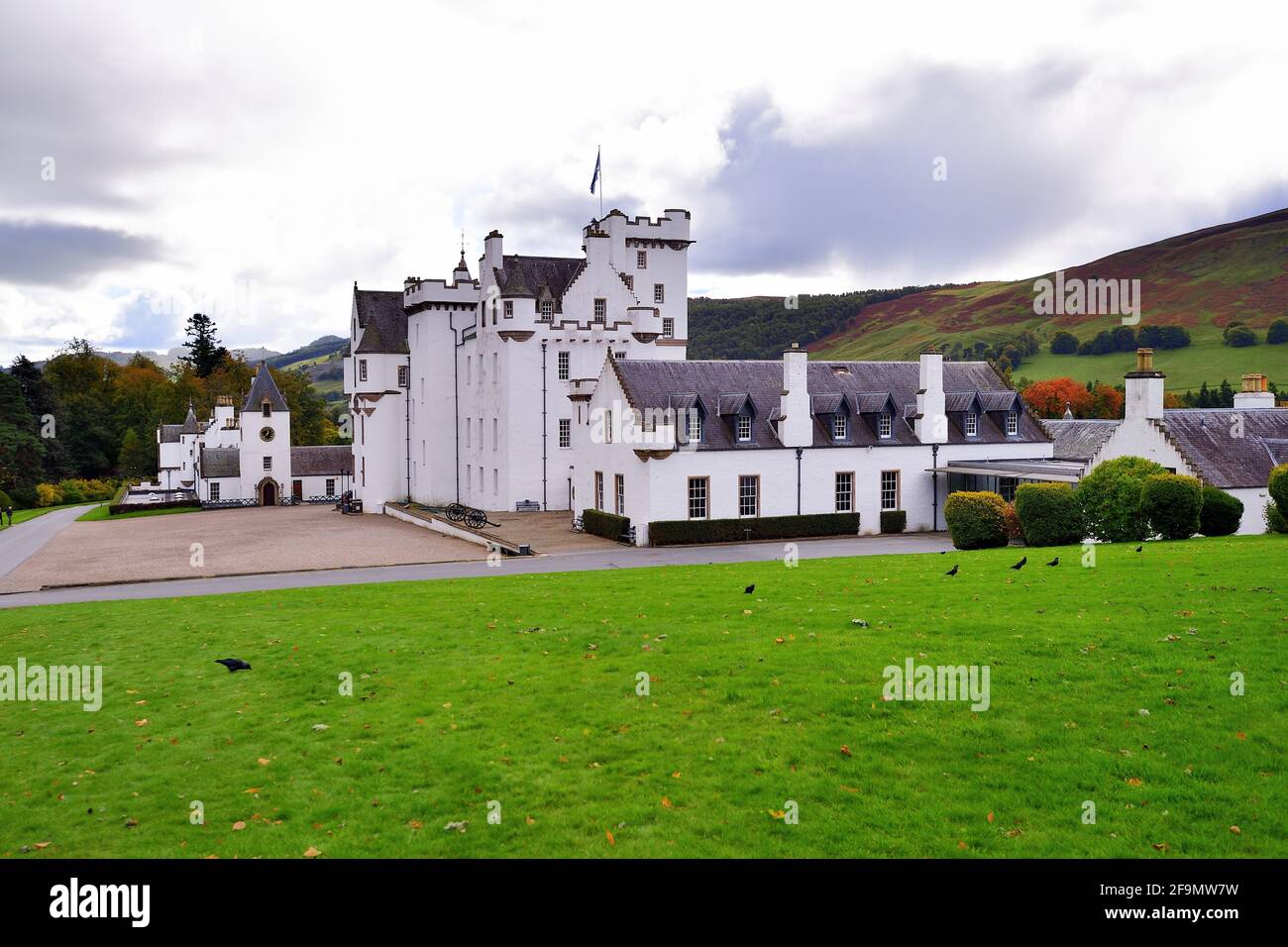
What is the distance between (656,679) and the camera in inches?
507

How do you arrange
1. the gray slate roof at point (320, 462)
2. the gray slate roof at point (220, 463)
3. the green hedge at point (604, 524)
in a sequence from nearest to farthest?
the green hedge at point (604, 524) < the gray slate roof at point (220, 463) < the gray slate roof at point (320, 462)

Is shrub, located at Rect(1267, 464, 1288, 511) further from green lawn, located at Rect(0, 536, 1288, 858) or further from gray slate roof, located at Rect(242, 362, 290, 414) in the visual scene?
gray slate roof, located at Rect(242, 362, 290, 414)

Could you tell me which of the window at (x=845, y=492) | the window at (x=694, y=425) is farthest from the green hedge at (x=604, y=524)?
the window at (x=845, y=492)

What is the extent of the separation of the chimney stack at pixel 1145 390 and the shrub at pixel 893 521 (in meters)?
10.3

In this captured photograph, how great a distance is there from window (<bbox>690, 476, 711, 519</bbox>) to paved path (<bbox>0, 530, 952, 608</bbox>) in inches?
87.7

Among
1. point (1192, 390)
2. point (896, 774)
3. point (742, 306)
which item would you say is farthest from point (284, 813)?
point (742, 306)

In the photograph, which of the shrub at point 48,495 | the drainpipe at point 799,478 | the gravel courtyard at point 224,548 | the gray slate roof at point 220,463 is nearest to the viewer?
the gravel courtyard at point 224,548

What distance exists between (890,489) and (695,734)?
33.8 metres

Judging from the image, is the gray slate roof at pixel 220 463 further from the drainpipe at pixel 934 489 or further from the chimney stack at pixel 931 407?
the drainpipe at pixel 934 489

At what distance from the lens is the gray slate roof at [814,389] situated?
40.7 metres

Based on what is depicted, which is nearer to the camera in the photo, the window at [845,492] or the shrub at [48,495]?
→ the window at [845,492]

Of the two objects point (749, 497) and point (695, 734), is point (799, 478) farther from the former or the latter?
point (695, 734)

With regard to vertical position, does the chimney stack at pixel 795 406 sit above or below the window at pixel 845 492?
above
